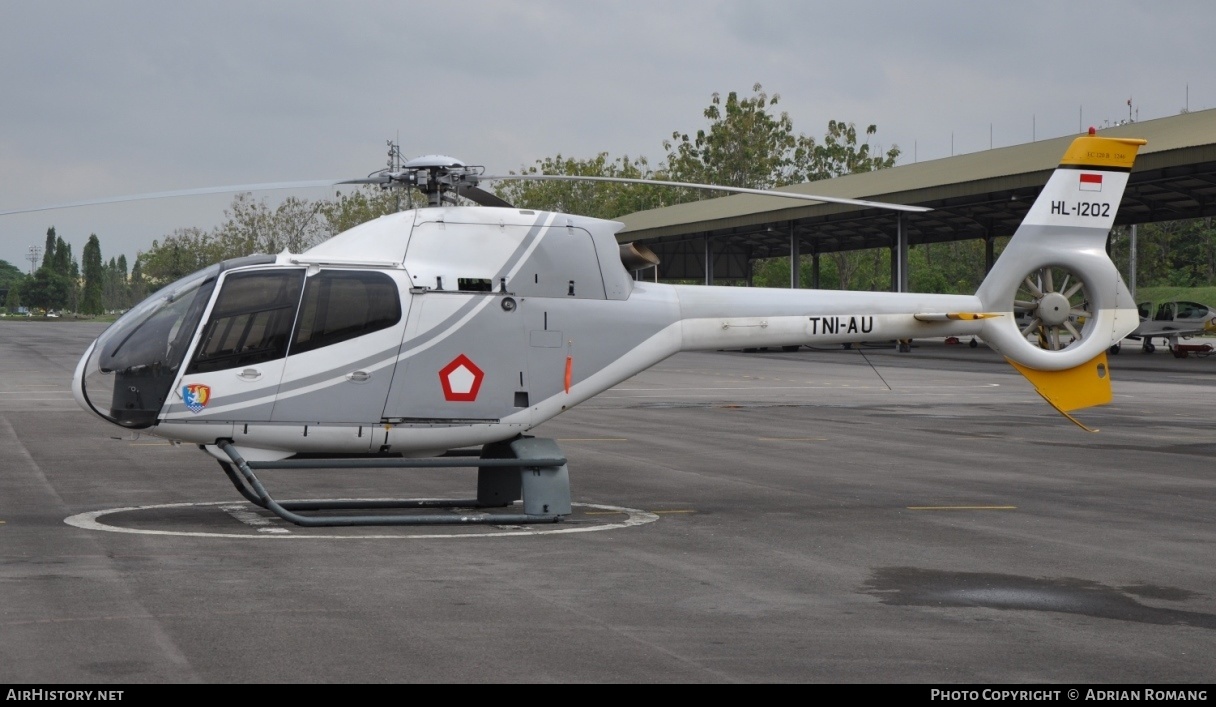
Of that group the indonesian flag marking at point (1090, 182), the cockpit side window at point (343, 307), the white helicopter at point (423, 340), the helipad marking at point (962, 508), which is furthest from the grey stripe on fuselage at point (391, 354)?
the indonesian flag marking at point (1090, 182)

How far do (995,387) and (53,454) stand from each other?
26.1m

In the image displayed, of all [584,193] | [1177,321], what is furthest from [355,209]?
[1177,321]

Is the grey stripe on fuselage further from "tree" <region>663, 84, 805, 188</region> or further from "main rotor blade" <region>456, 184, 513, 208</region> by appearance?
"tree" <region>663, 84, 805, 188</region>

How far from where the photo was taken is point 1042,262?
1507 cm

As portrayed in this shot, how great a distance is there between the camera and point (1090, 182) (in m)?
15.3

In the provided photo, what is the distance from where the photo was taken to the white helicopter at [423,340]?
468 inches

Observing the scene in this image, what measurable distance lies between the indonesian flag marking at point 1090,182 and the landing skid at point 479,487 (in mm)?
7015

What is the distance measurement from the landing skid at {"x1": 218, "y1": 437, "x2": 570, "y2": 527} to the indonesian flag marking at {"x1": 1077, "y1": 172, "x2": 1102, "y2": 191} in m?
7.02

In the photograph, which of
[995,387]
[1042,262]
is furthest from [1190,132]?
[1042,262]

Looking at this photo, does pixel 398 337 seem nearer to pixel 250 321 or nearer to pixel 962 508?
pixel 250 321

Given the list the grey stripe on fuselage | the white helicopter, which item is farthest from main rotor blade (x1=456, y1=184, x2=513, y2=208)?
the grey stripe on fuselage

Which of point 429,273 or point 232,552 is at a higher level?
point 429,273

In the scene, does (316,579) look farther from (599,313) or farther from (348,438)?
(599,313)

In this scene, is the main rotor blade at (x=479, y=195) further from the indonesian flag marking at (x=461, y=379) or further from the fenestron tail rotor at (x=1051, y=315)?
the fenestron tail rotor at (x=1051, y=315)
